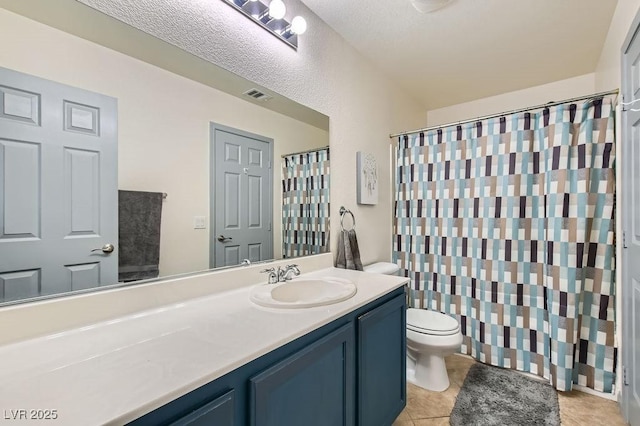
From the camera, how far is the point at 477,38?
2.06 m

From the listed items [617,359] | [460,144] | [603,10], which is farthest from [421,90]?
[617,359]

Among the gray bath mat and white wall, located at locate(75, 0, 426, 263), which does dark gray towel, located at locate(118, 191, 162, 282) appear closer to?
white wall, located at locate(75, 0, 426, 263)

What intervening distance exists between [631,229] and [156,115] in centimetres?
223

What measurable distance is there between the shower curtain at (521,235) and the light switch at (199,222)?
5.80ft

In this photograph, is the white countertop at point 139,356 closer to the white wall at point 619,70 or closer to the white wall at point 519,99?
the white wall at point 619,70

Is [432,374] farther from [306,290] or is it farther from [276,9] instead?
[276,9]

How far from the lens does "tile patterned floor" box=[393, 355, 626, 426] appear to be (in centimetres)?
160

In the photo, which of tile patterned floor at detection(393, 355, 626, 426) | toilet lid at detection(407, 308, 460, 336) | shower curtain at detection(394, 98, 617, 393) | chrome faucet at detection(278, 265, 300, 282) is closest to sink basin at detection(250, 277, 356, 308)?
chrome faucet at detection(278, 265, 300, 282)

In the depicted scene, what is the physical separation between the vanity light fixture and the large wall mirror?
1.09ft

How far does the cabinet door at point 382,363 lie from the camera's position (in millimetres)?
1215

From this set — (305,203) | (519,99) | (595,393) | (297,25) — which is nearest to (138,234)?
(305,203)

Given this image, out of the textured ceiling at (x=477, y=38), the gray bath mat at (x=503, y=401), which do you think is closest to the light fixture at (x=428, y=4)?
the textured ceiling at (x=477, y=38)

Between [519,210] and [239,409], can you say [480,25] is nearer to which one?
[519,210]

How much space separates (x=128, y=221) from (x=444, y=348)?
5.93 feet
